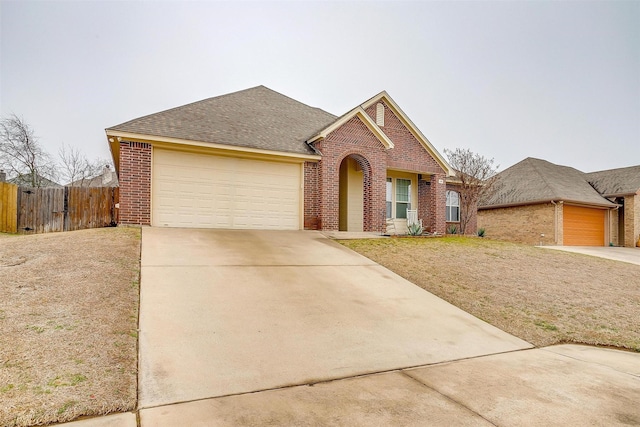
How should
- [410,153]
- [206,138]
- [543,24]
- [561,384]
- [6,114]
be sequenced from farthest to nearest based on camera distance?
[6,114] → [543,24] → [410,153] → [206,138] → [561,384]

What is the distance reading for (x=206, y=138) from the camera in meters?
11.9

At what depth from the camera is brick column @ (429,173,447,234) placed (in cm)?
1641

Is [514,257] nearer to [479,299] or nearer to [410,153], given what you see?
[479,299]

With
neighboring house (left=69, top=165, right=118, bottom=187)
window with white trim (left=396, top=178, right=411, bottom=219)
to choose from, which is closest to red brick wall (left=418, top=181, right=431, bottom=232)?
window with white trim (left=396, top=178, right=411, bottom=219)

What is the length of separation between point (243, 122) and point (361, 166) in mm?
5235

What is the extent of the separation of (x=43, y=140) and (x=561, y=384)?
3627 centimetres

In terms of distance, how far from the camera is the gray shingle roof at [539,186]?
21141mm

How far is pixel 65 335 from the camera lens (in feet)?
12.8

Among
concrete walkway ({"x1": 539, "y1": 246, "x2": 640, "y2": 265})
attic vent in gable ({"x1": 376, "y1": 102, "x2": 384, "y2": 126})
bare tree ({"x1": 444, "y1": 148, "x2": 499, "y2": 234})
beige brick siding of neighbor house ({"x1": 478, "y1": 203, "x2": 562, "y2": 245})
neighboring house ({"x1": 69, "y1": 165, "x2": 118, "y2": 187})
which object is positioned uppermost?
attic vent in gable ({"x1": 376, "y1": 102, "x2": 384, "y2": 126})

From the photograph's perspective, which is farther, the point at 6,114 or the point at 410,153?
the point at 6,114

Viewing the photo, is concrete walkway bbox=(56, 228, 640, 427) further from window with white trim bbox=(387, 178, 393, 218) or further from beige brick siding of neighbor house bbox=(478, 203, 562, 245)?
beige brick siding of neighbor house bbox=(478, 203, 562, 245)

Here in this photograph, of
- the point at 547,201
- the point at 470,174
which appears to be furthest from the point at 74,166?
the point at 547,201

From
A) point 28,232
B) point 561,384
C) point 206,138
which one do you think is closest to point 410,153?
point 206,138

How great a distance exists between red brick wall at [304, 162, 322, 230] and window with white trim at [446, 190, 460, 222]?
9.14 m
